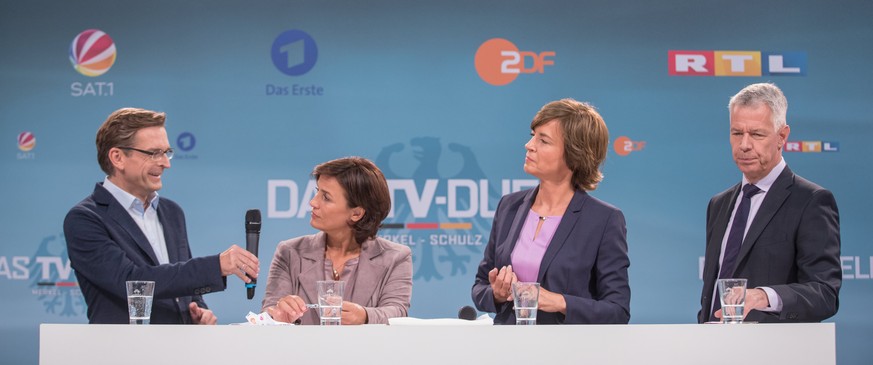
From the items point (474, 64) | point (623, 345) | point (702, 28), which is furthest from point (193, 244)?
point (623, 345)

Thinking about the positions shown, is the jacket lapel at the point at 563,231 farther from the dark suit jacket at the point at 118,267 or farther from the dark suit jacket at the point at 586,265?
the dark suit jacket at the point at 118,267

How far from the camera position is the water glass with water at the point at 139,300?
268 centimetres

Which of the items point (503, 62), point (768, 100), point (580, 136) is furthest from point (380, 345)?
point (503, 62)

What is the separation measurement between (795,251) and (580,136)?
32.7 inches

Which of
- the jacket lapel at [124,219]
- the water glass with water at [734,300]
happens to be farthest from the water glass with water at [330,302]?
the water glass with water at [734,300]

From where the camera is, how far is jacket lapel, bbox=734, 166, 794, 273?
317 centimetres

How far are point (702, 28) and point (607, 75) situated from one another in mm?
725

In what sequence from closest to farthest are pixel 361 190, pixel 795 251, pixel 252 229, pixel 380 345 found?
pixel 380 345, pixel 252 229, pixel 795 251, pixel 361 190

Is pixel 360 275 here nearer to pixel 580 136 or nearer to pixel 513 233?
pixel 513 233

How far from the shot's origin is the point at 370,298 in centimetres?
341

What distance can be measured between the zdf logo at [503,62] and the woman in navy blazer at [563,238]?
113 inches

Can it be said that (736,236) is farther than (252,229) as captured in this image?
Yes

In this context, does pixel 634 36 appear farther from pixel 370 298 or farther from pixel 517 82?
pixel 370 298

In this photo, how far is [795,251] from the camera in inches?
123
